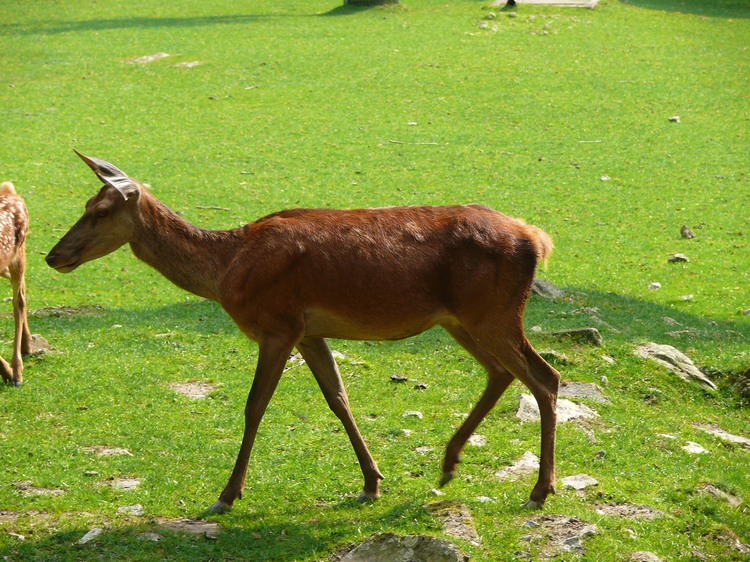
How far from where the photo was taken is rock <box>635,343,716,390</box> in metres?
9.30

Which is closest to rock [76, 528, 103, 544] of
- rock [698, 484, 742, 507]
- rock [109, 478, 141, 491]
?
rock [109, 478, 141, 491]

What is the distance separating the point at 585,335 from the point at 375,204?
5861mm

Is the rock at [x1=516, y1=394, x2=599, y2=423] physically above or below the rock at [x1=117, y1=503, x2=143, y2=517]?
below

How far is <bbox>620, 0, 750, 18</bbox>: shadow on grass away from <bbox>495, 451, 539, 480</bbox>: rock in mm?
20413

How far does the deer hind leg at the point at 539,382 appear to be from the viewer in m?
6.74

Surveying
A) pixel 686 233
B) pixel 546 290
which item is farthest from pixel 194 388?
pixel 686 233

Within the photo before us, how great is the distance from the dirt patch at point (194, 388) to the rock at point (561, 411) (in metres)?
2.57

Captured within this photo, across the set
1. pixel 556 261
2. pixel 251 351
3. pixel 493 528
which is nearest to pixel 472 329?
pixel 493 528

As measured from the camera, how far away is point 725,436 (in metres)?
8.30

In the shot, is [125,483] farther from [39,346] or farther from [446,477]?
[39,346]

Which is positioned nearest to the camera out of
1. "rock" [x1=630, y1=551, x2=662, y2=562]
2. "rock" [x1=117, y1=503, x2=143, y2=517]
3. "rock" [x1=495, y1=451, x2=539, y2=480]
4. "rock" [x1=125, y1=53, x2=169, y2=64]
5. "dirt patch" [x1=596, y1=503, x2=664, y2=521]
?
"rock" [x1=630, y1=551, x2=662, y2=562]

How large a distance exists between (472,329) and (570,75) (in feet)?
49.2

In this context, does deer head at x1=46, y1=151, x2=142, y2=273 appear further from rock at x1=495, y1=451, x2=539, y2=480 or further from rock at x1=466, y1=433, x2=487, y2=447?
rock at x1=495, y1=451, x2=539, y2=480

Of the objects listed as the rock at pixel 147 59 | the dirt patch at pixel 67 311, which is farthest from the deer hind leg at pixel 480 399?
the rock at pixel 147 59
